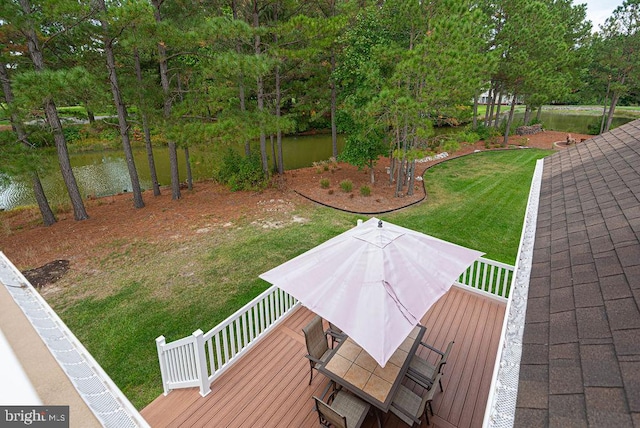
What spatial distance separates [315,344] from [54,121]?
1188 centimetres

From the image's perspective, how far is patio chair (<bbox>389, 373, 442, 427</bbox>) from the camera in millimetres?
3691

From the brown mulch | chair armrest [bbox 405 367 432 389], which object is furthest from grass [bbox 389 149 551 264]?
chair armrest [bbox 405 367 432 389]

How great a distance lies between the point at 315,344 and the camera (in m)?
4.62

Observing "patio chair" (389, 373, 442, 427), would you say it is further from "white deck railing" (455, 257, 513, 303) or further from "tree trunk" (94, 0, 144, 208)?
"tree trunk" (94, 0, 144, 208)

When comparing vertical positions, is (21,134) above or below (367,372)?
above

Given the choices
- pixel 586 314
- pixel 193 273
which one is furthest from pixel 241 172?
pixel 586 314

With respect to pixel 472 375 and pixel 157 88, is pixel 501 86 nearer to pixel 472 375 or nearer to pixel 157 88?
pixel 157 88

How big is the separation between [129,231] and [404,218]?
32.3 ft

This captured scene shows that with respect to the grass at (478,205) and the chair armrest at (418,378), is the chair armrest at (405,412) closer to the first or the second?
the chair armrest at (418,378)

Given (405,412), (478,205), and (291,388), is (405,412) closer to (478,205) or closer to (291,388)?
(291,388)

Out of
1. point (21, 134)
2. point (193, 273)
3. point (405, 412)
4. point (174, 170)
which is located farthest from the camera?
point (174, 170)

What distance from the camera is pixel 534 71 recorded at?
63.4 feet

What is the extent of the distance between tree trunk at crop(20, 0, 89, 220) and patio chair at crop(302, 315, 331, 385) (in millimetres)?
9885

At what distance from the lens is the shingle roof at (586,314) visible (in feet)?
5.94
